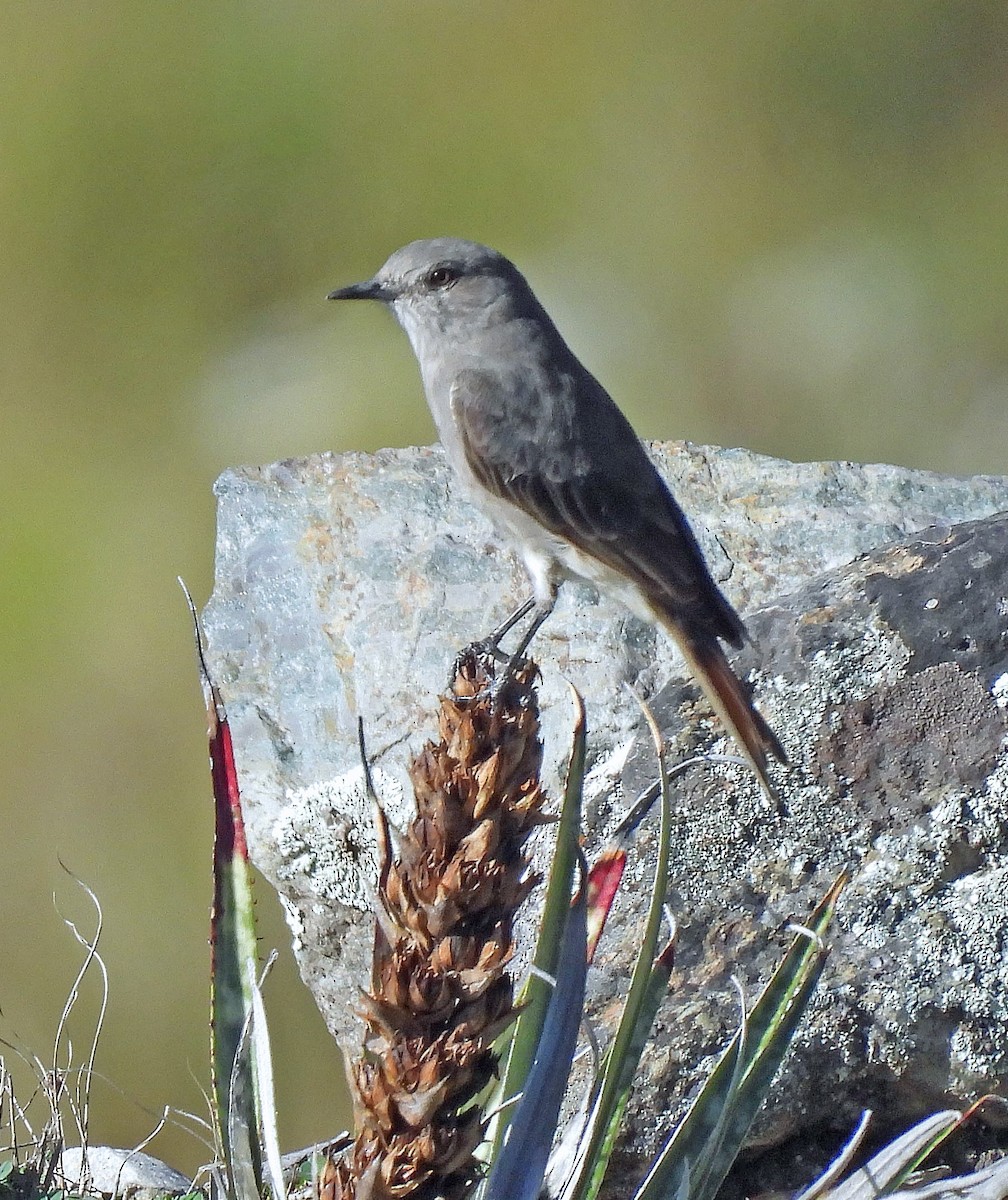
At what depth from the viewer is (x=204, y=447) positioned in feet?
19.3

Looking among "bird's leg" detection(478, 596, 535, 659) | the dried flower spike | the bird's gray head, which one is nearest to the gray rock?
"bird's leg" detection(478, 596, 535, 659)

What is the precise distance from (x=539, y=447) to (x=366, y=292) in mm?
638

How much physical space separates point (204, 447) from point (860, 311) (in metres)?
2.80

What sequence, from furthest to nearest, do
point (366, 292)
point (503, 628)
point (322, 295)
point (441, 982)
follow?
1. point (322, 295)
2. point (366, 292)
3. point (503, 628)
4. point (441, 982)

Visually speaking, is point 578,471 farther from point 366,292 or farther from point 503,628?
point 366,292

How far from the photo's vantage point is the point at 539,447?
3.52 m

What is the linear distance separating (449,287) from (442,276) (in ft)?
0.11

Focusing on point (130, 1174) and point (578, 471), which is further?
point (578, 471)

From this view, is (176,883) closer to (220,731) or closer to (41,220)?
(41,220)

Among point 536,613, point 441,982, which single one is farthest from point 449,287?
point 441,982

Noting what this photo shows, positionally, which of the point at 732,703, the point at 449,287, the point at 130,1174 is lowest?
the point at 130,1174

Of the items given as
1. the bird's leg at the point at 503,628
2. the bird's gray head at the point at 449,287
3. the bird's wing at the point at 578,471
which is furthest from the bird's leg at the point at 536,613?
the bird's gray head at the point at 449,287

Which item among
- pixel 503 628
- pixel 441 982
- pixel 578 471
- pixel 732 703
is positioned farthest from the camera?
pixel 578 471

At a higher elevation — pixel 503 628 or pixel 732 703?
pixel 503 628
